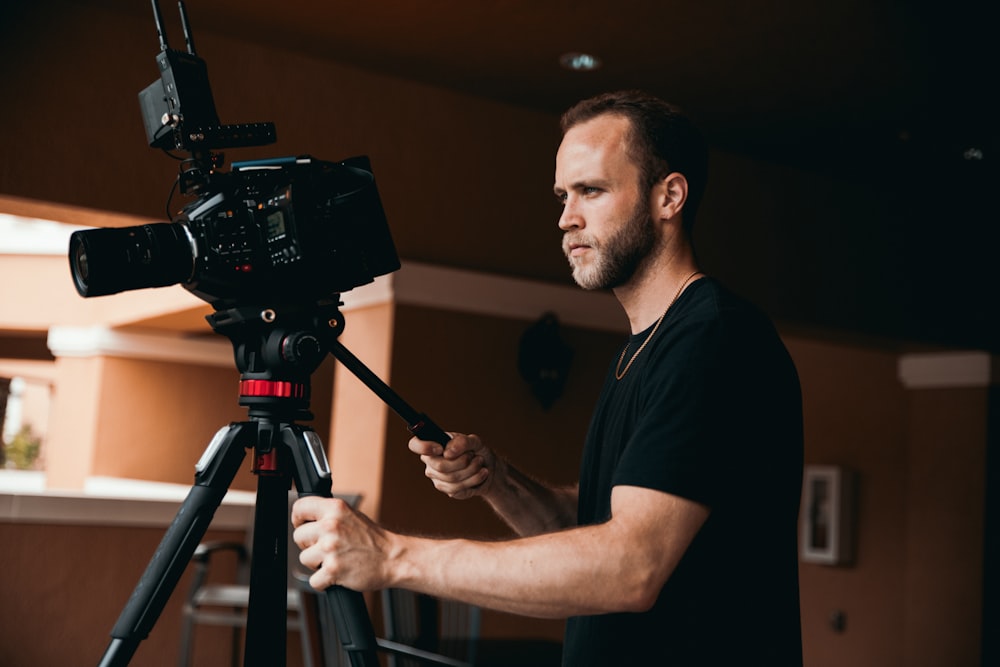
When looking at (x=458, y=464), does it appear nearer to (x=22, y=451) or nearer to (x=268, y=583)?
(x=268, y=583)

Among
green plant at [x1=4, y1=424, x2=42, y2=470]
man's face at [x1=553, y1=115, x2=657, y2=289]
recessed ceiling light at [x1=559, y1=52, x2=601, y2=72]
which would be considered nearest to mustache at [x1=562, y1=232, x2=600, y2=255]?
man's face at [x1=553, y1=115, x2=657, y2=289]

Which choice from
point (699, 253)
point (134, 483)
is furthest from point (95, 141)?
point (134, 483)

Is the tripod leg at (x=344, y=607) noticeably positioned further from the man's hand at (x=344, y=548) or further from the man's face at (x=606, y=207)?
the man's face at (x=606, y=207)

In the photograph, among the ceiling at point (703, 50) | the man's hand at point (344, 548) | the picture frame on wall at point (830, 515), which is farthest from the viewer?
the picture frame on wall at point (830, 515)

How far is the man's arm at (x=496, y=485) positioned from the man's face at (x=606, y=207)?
0.27m

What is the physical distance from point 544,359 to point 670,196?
2584 mm

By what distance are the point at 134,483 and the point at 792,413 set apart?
6887 millimetres

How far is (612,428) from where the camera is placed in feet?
4.34

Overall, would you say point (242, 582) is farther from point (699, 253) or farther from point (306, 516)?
point (306, 516)

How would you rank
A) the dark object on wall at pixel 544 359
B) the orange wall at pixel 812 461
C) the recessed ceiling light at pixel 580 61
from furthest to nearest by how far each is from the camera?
the dark object on wall at pixel 544 359
the orange wall at pixel 812 461
the recessed ceiling light at pixel 580 61

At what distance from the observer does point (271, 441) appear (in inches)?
47.8

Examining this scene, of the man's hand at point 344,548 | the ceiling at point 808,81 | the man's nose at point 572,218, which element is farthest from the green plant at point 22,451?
the man's hand at point 344,548

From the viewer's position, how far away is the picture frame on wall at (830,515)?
216 inches

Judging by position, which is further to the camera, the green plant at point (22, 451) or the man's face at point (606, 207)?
the green plant at point (22, 451)
